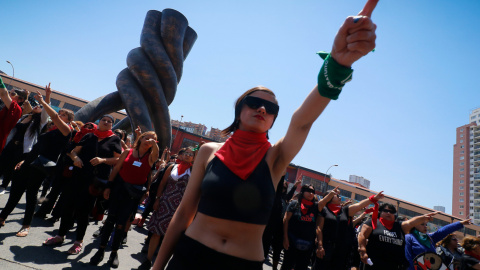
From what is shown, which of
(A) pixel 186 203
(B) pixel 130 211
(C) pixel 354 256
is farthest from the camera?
(C) pixel 354 256

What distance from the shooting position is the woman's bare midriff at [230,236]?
3.68ft

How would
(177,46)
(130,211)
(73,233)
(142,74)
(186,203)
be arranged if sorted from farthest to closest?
(177,46)
(142,74)
(73,233)
(130,211)
(186,203)

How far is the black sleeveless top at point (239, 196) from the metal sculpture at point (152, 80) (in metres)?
7.92

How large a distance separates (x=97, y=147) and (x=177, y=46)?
7.11m

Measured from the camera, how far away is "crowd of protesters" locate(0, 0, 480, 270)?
3.67ft

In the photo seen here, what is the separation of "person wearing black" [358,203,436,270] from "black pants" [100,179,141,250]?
3.72m

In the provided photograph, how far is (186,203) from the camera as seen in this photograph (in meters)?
1.35

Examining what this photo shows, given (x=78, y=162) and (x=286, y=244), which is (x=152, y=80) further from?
(x=286, y=244)

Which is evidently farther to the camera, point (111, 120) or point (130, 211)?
point (111, 120)

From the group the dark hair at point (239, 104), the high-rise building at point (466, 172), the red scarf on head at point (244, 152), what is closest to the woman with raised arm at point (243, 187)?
the red scarf on head at point (244, 152)

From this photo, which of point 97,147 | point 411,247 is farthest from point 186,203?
point 411,247

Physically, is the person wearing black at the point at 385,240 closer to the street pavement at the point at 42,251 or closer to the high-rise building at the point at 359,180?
the street pavement at the point at 42,251

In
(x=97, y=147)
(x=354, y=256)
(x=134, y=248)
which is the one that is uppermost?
(x=97, y=147)

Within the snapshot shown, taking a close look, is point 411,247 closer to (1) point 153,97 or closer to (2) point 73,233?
(2) point 73,233
